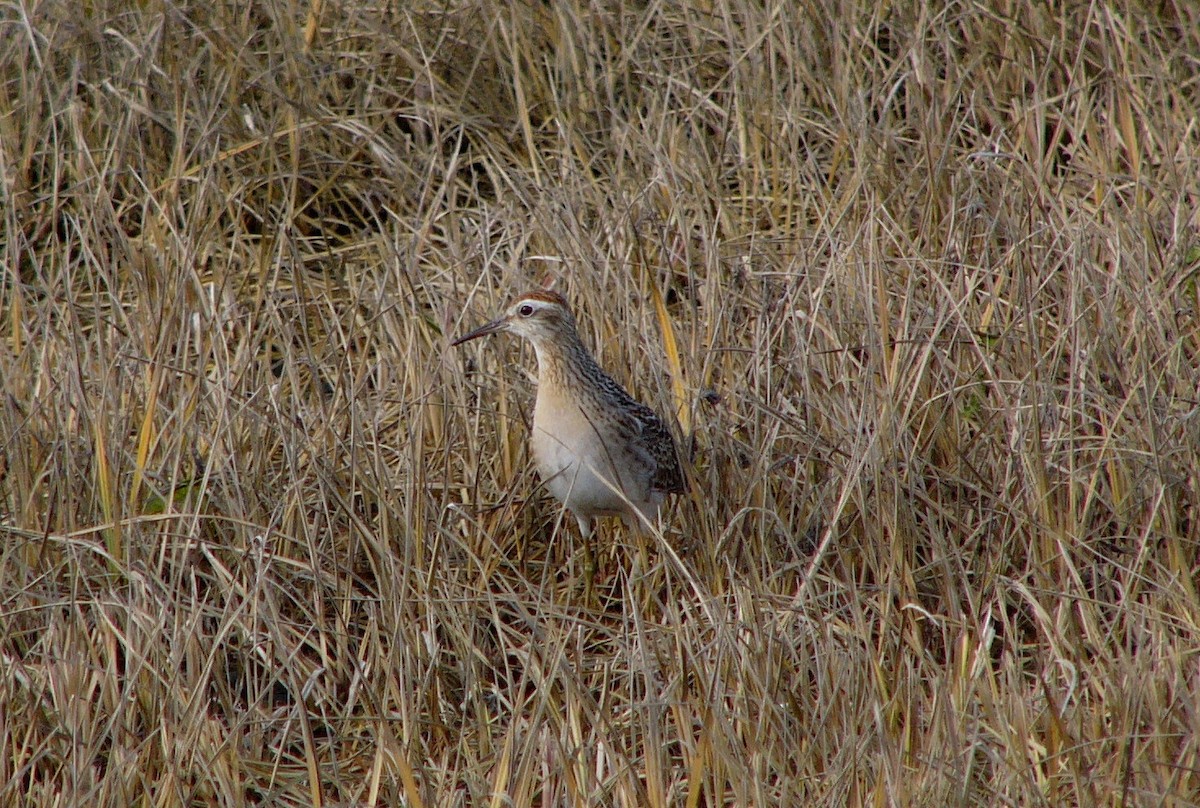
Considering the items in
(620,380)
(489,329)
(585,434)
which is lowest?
(620,380)

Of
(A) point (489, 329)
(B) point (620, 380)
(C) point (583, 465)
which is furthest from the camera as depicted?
(B) point (620, 380)

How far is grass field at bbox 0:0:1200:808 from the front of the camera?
4539mm

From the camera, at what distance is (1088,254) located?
19.9 feet

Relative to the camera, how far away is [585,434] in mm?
5477

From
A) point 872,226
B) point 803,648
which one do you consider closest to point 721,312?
point 872,226

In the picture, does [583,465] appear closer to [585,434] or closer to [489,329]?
[585,434]

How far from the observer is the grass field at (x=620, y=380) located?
4.54m

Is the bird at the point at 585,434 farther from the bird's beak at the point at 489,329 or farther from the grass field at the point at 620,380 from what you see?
the grass field at the point at 620,380

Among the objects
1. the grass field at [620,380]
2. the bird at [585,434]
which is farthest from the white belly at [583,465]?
the grass field at [620,380]

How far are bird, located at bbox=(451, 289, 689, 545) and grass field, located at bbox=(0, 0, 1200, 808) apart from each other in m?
0.18

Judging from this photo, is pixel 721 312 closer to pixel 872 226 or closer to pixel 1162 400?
pixel 872 226

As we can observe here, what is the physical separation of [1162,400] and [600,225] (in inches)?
92.9

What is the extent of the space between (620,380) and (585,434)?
826 millimetres

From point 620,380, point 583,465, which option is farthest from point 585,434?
point 620,380
